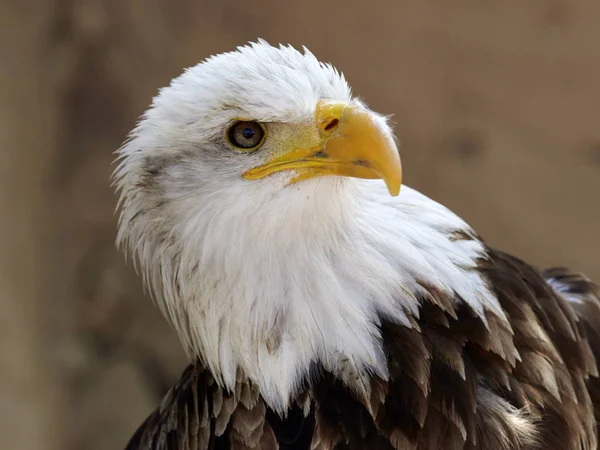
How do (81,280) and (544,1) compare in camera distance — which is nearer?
(544,1)

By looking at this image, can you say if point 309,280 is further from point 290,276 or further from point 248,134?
point 248,134

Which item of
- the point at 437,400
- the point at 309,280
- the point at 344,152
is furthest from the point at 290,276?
the point at 437,400

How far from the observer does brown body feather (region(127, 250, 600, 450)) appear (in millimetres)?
1321

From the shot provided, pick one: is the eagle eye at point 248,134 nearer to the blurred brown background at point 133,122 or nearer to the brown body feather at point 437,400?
the brown body feather at point 437,400

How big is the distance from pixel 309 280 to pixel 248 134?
27 centimetres

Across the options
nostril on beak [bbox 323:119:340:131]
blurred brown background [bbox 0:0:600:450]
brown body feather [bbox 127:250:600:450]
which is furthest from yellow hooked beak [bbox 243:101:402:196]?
blurred brown background [bbox 0:0:600:450]

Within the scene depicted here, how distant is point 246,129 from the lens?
1.25 meters

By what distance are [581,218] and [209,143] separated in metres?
1.89

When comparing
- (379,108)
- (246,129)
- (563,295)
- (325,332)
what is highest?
(246,129)

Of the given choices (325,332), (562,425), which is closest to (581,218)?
(562,425)

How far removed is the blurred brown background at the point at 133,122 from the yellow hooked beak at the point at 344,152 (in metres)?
1.57

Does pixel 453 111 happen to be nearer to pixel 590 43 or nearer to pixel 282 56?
pixel 590 43

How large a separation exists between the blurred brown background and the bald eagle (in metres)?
1.40

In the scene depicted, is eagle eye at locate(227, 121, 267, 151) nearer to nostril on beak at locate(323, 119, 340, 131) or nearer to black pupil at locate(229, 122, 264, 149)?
black pupil at locate(229, 122, 264, 149)
